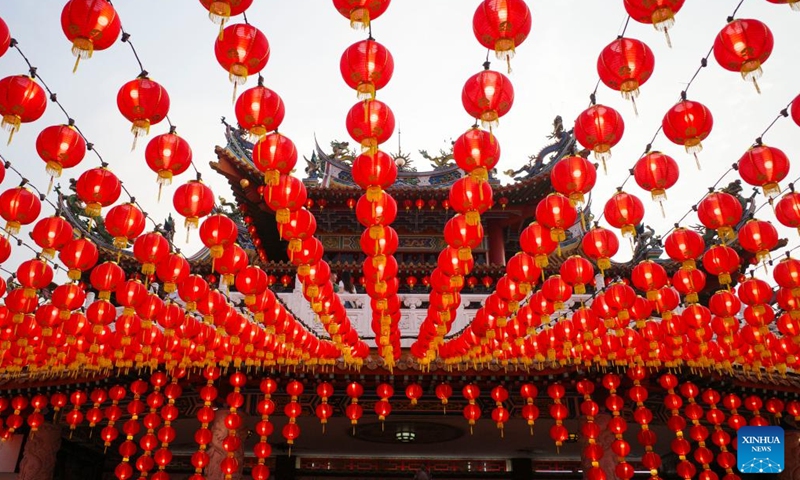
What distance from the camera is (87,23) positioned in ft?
11.0

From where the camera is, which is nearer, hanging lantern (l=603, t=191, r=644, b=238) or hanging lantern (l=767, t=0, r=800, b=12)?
hanging lantern (l=767, t=0, r=800, b=12)

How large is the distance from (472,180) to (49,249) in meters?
4.38

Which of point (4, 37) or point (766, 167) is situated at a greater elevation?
point (4, 37)

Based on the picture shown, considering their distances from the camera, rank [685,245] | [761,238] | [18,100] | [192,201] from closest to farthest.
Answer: [18,100]
[192,201]
[761,238]
[685,245]

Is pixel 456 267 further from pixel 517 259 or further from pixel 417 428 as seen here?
pixel 417 428

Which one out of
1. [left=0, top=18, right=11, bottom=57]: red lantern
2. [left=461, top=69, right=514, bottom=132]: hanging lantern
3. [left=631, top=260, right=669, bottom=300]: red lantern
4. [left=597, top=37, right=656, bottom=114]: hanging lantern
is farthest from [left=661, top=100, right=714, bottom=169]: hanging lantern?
[left=0, top=18, right=11, bottom=57]: red lantern

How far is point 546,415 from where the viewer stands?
10156mm

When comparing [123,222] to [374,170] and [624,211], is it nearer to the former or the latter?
[374,170]

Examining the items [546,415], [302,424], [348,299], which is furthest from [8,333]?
[546,415]

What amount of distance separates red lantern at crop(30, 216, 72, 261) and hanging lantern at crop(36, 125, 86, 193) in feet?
5.31

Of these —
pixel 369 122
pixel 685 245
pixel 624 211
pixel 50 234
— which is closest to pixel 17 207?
pixel 50 234

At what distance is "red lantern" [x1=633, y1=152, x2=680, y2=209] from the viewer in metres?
4.73

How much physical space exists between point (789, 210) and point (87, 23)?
5.64m

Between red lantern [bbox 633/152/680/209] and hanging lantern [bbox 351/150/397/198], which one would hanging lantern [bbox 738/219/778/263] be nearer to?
red lantern [bbox 633/152/680/209]
